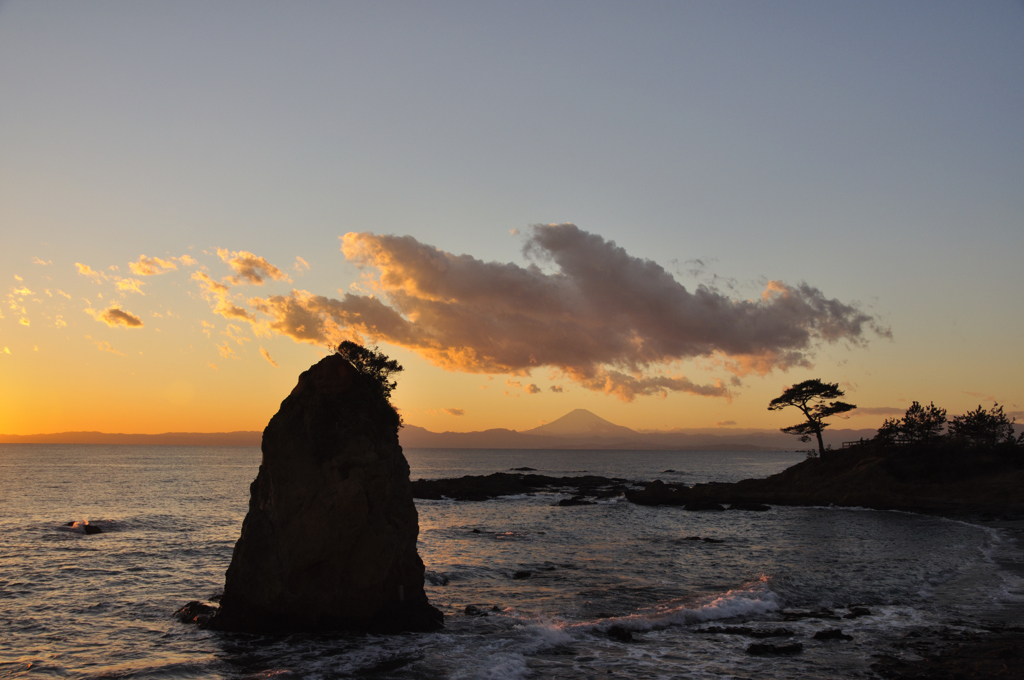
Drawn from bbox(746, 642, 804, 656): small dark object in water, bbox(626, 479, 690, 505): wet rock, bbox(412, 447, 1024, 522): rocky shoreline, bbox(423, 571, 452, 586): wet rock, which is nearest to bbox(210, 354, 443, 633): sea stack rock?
bbox(423, 571, 452, 586): wet rock

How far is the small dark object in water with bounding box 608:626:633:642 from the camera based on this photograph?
1670cm

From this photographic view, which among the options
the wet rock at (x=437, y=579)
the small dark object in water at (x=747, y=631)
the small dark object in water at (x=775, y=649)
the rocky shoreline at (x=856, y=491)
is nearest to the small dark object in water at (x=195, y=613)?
the wet rock at (x=437, y=579)

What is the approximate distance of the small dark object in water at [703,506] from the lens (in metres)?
52.4

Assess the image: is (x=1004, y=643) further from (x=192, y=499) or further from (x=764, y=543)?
(x=192, y=499)

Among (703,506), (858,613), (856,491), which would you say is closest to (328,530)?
(858,613)

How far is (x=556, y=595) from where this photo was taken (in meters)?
22.2

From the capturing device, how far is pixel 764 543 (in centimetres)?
3347

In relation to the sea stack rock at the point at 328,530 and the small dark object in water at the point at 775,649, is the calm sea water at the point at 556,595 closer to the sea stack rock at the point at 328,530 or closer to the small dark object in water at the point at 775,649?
the small dark object in water at the point at 775,649

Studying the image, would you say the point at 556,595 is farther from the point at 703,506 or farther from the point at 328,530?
the point at 703,506

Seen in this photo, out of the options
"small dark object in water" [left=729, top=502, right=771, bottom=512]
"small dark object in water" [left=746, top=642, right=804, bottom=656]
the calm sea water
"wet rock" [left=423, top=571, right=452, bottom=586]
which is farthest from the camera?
"small dark object in water" [left=729, top=502, right=771, bottom=512]

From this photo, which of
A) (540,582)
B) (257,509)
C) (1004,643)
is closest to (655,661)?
(1004,643)

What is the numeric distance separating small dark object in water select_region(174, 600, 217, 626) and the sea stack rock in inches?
31.3

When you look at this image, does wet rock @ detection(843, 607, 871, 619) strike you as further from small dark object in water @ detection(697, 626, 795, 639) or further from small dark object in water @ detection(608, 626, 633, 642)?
small dark object in water @ detection(608, 626, 633, 642)

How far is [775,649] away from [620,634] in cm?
415
